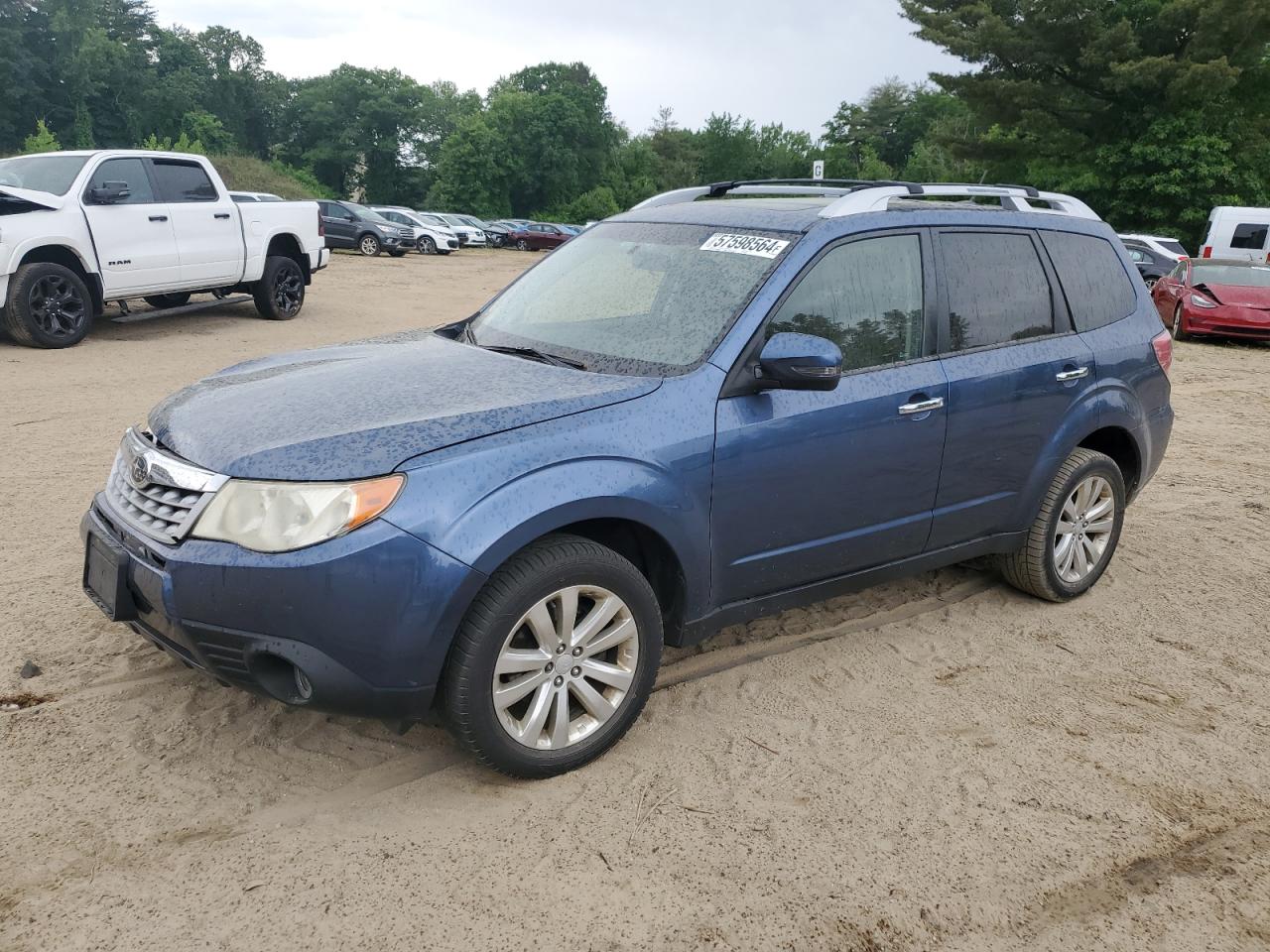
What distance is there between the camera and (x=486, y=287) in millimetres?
20547

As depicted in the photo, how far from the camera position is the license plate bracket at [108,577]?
3057mm

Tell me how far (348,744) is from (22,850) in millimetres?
941

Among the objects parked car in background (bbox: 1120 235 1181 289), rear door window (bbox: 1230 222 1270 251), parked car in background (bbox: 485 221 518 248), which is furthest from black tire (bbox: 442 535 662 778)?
parked car in background (bbox: 485 221 518 248)

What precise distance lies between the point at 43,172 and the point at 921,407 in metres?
10.1

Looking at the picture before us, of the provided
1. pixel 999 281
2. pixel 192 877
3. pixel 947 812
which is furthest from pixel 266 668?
pixel 999 281

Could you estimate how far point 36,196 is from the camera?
32.8 feet

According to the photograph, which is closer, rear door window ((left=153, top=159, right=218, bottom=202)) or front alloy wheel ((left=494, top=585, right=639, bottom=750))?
front alloy wheel ((left=494, top=585, right=639, bottom=750))

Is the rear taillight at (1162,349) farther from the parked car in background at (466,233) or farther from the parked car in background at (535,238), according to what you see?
the parked car in background at (535,238)

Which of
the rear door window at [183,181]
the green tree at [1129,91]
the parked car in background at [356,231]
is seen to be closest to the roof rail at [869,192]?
the rear door window at [183,181]

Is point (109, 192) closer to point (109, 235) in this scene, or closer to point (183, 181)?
point (109, 235)

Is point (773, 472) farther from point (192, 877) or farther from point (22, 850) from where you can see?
point (22, 850)

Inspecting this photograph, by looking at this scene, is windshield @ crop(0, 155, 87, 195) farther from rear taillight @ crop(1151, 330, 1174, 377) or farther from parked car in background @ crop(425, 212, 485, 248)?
parked car in background @ crop(425, 212, 485, 248)

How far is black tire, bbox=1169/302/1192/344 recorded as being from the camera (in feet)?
50.9

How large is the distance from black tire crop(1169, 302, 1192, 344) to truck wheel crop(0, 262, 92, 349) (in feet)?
48.6
